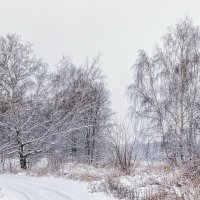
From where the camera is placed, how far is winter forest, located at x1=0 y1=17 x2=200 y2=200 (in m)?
19.0

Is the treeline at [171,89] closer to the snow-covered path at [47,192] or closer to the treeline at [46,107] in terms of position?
the treeline at [46,107]

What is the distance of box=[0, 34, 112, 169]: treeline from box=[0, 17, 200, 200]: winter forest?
0.23ft

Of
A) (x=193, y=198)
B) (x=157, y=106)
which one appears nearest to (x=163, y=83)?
(x=157, y=106)

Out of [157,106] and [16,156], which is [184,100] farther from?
[16,156]

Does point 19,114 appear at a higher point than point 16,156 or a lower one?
higher

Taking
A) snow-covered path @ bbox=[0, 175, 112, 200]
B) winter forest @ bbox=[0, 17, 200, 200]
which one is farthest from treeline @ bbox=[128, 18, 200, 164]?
snow-covered path @ bbox=[0, 175, 112, 200]

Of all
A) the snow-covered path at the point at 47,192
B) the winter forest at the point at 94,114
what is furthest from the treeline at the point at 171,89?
the snow-covered path at the point at 47,192

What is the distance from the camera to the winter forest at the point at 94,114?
19039 mm

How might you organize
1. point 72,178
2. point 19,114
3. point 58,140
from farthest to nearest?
1. point 58,140
2. point 19,114
3. point 72,178

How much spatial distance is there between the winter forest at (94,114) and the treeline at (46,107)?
69 mm

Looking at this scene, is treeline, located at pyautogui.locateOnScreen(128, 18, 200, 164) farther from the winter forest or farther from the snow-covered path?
the snow-covered path

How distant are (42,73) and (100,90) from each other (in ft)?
21.7

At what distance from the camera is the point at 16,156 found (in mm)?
33875

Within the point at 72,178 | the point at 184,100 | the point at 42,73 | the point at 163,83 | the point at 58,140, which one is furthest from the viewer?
the point at 42,73
